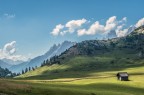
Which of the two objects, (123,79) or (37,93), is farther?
(123,79)

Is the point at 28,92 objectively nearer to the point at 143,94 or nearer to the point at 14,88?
the point at 14,88

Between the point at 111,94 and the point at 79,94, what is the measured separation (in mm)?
12240

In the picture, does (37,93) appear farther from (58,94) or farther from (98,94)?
(98,94)

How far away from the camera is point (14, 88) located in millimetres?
79312

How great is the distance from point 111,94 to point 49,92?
21.0 metres

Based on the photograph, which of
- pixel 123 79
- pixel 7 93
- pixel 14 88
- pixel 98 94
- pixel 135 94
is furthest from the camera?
pixel 123 79

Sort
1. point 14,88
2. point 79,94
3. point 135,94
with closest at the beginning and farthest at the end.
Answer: point 14,88 → point 79,94 → point 135,94

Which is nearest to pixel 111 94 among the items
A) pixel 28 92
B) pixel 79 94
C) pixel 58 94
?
pixel 79 94

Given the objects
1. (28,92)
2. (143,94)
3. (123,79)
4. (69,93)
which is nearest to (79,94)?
(69,93)

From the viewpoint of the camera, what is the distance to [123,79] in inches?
6836

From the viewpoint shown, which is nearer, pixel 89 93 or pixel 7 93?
pixel 7 93

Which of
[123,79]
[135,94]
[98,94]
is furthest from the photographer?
[123,79]

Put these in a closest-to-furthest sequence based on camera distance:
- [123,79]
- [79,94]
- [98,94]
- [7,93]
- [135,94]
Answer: [7,93] → [79,94] → [98,94] → [135,94] → [123,79]

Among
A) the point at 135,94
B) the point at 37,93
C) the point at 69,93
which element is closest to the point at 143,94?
the point at 135,94
